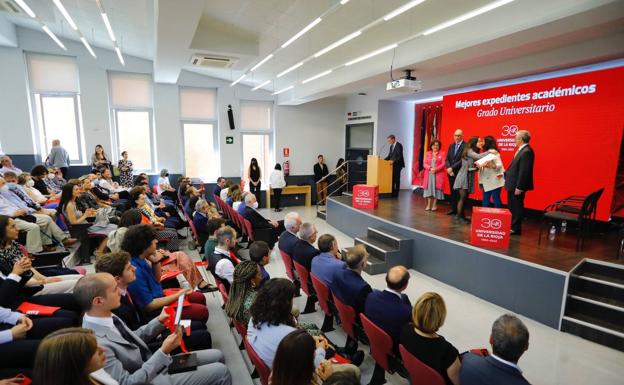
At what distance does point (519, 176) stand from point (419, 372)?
3.93 metres

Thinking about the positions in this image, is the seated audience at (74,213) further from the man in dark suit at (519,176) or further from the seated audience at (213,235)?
the man in dark suit at (519,176)

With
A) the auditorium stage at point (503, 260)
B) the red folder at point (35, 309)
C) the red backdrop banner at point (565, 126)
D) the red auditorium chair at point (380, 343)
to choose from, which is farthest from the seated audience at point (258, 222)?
the red backdrop banner at point (565, 126)

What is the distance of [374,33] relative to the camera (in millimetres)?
5949

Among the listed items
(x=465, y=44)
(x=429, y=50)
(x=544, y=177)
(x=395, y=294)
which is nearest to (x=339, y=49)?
(x=429, y=50)

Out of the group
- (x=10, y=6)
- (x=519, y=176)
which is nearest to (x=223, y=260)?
(x=519, y=176)

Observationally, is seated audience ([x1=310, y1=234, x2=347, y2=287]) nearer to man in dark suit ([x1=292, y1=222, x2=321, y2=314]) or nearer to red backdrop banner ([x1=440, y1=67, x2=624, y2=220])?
man in dark suit ([x1=292, y1=222, x2=321, y2=314])

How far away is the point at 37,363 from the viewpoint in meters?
1.22

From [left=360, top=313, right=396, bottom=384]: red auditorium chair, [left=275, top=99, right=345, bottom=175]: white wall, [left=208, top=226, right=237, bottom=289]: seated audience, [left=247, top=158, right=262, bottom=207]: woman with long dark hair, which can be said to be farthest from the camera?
[left=275, top=99, right=345, bottom=175]: white wall

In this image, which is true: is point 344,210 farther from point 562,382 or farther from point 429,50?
point 562,382

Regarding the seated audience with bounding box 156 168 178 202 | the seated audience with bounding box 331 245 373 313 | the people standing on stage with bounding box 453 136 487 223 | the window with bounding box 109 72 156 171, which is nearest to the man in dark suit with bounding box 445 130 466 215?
the people standing on stage with bounding box 453 136 487 223

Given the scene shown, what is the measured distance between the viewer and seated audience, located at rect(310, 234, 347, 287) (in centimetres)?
305

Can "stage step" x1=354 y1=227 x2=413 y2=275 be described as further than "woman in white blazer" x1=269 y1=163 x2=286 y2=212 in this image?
No

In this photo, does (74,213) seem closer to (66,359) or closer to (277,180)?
(66,359)

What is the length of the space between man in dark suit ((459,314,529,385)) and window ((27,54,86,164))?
10.6 metres
